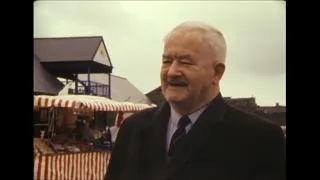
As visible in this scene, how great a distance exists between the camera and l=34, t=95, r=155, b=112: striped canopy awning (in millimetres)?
1924

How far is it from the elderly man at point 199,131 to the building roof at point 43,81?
1.68ft

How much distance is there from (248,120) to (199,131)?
9.0 inches

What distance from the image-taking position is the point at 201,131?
182cm

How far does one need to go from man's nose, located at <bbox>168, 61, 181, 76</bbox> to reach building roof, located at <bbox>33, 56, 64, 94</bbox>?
601 mm

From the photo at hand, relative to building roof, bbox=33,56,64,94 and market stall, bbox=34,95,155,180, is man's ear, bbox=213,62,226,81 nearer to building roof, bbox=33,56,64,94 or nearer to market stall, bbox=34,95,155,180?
market stall, bbox=34,95,155,180

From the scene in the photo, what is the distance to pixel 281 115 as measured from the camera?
1.83 metres

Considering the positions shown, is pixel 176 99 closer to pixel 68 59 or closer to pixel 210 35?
pixel 210 35

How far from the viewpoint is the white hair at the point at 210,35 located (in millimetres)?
1769

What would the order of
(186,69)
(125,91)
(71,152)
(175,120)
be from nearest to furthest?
(186,69) → (175,120) → (125,91) → (71,152)

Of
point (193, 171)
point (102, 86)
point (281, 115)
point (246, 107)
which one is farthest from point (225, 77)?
point (102, 86)

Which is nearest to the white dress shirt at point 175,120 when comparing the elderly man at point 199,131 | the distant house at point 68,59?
the elderly man at point 199,131

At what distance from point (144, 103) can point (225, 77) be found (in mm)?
413

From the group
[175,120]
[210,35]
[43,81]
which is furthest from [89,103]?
[210,35]
